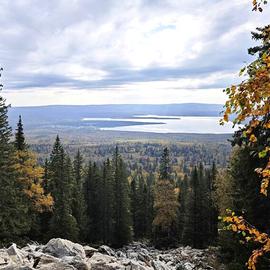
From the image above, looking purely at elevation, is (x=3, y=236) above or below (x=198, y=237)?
above

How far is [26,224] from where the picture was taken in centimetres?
3284

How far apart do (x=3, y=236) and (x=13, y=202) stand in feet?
8.30

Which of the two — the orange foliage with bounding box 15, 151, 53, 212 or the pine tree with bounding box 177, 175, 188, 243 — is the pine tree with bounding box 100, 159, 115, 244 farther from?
the orange foliage with bounding box 15, 151, 53, 212

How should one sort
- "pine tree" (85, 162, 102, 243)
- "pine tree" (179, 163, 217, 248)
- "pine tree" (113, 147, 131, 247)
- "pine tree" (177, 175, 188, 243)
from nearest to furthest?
"pine tree" (179, 163, 217, 248)
"pine tree" (113, 147, 131, 247)
"pine tree" (85, 162, 102, 243)
"pine tree" (177, 175, 188, 243)

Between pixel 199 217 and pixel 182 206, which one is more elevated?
pixel 199 217

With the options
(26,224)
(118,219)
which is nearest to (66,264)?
(26,224)

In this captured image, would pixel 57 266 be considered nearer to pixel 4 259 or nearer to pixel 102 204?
pixel 4 259

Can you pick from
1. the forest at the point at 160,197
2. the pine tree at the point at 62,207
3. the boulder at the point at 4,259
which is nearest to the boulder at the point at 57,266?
the boulder at the point at 4,259

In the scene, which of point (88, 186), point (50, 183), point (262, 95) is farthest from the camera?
point (88, 186)

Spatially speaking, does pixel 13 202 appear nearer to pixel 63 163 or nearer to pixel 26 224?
pixel 26 224

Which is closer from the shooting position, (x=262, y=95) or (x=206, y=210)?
(x=262, y=95)

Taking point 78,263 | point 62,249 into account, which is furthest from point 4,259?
point 62,249

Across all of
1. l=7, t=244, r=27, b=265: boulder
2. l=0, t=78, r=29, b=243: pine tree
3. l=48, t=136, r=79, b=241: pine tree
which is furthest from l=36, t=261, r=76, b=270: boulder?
l=48, t=136, r=79, b=241: pine tree

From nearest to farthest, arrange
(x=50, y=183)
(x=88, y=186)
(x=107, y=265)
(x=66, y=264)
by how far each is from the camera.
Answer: (x=66, y=264) < (x=107, y=265) < (x=50, y=183) < (x=88, y=186)
